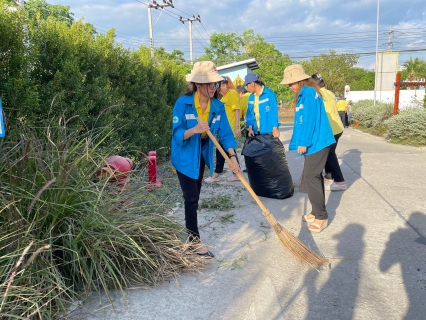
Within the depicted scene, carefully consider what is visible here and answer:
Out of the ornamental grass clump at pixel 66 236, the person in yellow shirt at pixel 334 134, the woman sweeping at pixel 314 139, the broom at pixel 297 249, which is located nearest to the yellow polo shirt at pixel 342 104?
the person in yellow shirt at pixel 334 134

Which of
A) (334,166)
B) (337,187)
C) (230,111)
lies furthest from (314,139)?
(230,111)

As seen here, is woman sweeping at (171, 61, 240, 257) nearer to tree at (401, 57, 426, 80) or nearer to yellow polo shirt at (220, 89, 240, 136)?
yellow polo shirt at (220, 89, 240, 136)

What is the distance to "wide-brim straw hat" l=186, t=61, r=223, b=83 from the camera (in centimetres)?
340

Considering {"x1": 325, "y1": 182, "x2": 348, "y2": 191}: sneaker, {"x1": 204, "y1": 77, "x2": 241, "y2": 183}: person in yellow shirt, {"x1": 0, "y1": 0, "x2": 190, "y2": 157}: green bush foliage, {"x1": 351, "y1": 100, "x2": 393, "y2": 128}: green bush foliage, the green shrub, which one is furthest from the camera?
{"x1": 351, "y1": 100, "x2": 393, "y2": 128}: green bush foliage

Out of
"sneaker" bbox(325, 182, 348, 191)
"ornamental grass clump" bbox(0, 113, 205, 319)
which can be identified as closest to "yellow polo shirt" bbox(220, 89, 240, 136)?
"sneaker" bbox(325, 182, 348, 191)

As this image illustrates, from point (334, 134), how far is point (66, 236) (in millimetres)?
4444

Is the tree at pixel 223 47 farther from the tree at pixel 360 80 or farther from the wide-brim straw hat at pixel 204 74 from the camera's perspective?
the wide-brim straw hat at pixel 204 74

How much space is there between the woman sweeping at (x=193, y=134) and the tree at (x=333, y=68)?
154 ft

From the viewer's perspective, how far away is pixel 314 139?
14.5ft

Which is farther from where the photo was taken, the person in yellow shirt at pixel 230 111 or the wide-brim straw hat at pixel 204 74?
the person in yellow shirt at pixel 230 111

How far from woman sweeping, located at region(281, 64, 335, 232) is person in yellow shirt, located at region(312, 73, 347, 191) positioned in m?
1.29

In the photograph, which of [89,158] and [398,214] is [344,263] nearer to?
[398,214]

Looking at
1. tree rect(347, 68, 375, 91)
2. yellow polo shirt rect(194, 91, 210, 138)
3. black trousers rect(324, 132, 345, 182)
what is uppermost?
tree rect(347, 68, 375, 91)

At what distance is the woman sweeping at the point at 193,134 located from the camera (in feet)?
11.3
